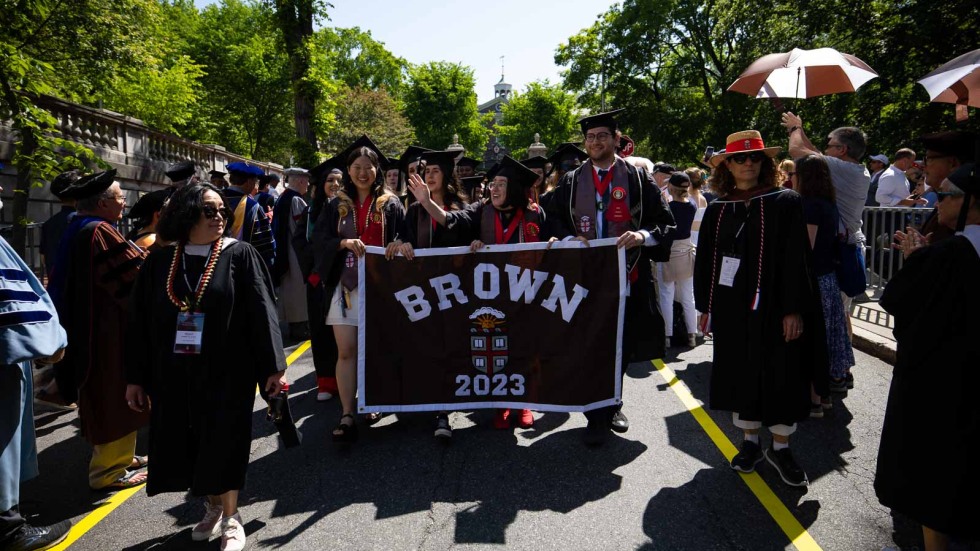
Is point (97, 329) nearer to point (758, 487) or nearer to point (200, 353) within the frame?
point (200, 353)

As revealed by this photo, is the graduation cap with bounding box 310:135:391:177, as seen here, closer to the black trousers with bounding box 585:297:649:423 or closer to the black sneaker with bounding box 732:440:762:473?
the black trousers with bounding box 585:297:649:423

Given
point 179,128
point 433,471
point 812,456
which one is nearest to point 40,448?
point 433,471

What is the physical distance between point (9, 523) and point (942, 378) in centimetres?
465

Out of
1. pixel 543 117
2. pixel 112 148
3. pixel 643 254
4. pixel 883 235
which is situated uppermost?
pixel 543 117

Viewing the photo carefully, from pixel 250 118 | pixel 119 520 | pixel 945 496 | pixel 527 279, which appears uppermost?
pixel 250 118

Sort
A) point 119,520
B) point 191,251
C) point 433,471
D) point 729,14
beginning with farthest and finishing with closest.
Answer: point 729,14 < point 433,471 < point 119,520 < point 191,251

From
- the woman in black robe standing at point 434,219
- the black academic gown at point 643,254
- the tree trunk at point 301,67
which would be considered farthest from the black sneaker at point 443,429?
the tree trunk at point 301,67

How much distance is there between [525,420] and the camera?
5000 millimetres

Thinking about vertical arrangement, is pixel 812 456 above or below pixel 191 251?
below

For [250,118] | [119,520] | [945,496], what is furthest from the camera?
[250,118]

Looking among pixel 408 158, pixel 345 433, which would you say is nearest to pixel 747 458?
pixel 345 433

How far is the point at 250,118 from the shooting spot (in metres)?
34.0

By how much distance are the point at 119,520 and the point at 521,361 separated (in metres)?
2.78

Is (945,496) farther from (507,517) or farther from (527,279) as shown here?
(527,279)
